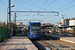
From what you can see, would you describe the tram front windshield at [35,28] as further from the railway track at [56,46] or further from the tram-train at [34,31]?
the railway track at [56,46]

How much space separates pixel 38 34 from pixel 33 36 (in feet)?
3.16

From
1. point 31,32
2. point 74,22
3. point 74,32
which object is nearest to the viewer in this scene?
point 31,32

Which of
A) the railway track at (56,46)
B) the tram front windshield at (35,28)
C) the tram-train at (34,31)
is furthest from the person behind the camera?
the tram front windshield at (35,28)

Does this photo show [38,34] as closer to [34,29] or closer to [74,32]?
[34,29]

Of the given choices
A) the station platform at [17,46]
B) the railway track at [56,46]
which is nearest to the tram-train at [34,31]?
the railway track at [56,46]

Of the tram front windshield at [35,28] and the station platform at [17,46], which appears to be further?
the tram front windshield at [35,28]

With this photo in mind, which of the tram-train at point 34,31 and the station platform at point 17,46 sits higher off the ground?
the tram-train at point 34,31

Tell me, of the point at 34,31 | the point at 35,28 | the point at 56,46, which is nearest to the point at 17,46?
the point at 56,46

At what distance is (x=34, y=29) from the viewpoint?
25391 mm

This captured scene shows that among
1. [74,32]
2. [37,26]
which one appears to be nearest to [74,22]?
[74,32]

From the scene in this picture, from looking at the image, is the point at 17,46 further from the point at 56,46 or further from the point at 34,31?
the point at 34,31

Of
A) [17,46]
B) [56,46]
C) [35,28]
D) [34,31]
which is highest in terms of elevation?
[35,28]

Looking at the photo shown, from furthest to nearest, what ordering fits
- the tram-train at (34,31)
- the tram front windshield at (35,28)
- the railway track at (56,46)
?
the tram front windshield at (35,28), the tram-train at (34,31), the railway track at (56,46)

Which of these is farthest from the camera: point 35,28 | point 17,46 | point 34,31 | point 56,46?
point 35,28
